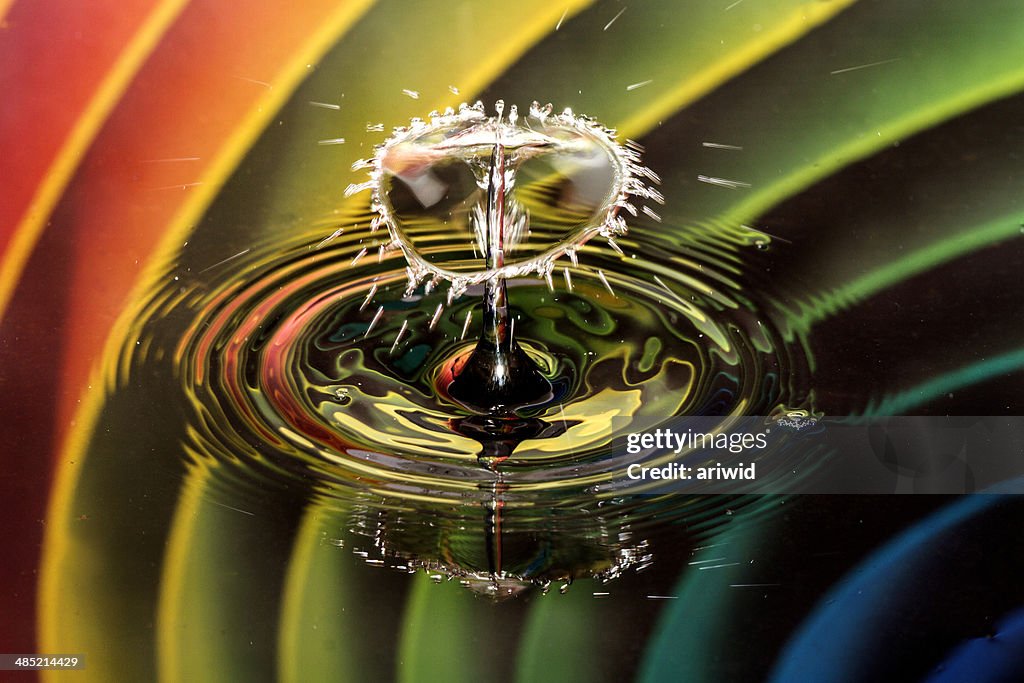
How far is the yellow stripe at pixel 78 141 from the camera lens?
888 mm

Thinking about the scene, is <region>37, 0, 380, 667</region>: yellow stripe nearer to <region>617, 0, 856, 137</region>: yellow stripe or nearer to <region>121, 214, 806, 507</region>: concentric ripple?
<region>121, 214, 806, 507</region>: concentric ripple

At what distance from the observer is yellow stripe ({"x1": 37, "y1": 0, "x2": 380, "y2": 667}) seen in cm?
63

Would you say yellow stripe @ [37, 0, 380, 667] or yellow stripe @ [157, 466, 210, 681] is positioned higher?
yellow stripe @ [37, 0, 380, 667]

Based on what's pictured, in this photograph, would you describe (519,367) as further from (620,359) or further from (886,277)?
(886,277)

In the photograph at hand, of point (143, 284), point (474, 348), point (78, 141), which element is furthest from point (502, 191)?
point (78, 141)

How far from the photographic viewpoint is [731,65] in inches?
42.1

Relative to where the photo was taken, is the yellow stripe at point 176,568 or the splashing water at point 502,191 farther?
the splashing water at point 502,191

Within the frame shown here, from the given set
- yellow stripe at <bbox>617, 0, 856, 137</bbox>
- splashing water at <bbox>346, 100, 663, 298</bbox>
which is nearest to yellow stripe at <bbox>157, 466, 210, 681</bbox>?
splashing water at <bbox>346, 100, 663, 298</bbox>

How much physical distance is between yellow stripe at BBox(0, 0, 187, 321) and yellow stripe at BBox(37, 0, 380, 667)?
0.08 m

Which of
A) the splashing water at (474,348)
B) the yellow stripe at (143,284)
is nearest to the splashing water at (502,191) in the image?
the splashing water at (474,348)

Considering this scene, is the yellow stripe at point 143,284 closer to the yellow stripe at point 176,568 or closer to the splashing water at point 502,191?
the yellow stripe at point 176,568

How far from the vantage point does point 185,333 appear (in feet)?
2.63

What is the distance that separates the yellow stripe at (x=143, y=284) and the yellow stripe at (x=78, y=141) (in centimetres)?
8

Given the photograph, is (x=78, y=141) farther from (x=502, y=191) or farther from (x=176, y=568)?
(x=176, y=568)
